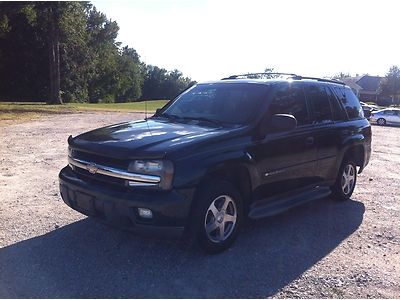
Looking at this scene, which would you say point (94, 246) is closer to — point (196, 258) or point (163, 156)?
point (196, 258)

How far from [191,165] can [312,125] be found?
2.38m

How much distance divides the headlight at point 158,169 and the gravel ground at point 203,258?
88cm

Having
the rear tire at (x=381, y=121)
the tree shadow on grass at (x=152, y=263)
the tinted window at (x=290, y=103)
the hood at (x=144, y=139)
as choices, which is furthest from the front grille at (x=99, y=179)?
the rear tire at (x=381, y=121)

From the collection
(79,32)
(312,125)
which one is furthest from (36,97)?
(312,125)

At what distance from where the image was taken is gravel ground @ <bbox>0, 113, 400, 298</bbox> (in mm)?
3727

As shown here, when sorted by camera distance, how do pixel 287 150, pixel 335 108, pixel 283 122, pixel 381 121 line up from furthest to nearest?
1. pixel 381 121
2. pixel 335 108
3. pixel 287 150
4. pixel 283 122

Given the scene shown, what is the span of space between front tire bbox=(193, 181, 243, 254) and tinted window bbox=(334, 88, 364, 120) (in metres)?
3.13

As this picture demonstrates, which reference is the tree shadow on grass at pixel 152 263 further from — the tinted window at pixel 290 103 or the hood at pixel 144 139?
the tinted window at pixel 290 103

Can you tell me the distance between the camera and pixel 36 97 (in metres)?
51.2

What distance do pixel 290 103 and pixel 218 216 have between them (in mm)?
1965

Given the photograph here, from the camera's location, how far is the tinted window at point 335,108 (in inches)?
251

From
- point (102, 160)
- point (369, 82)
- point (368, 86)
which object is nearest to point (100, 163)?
point (102, 160)

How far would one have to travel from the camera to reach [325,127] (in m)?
5.97

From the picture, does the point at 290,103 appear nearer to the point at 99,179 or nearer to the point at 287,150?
the point at 287,150
